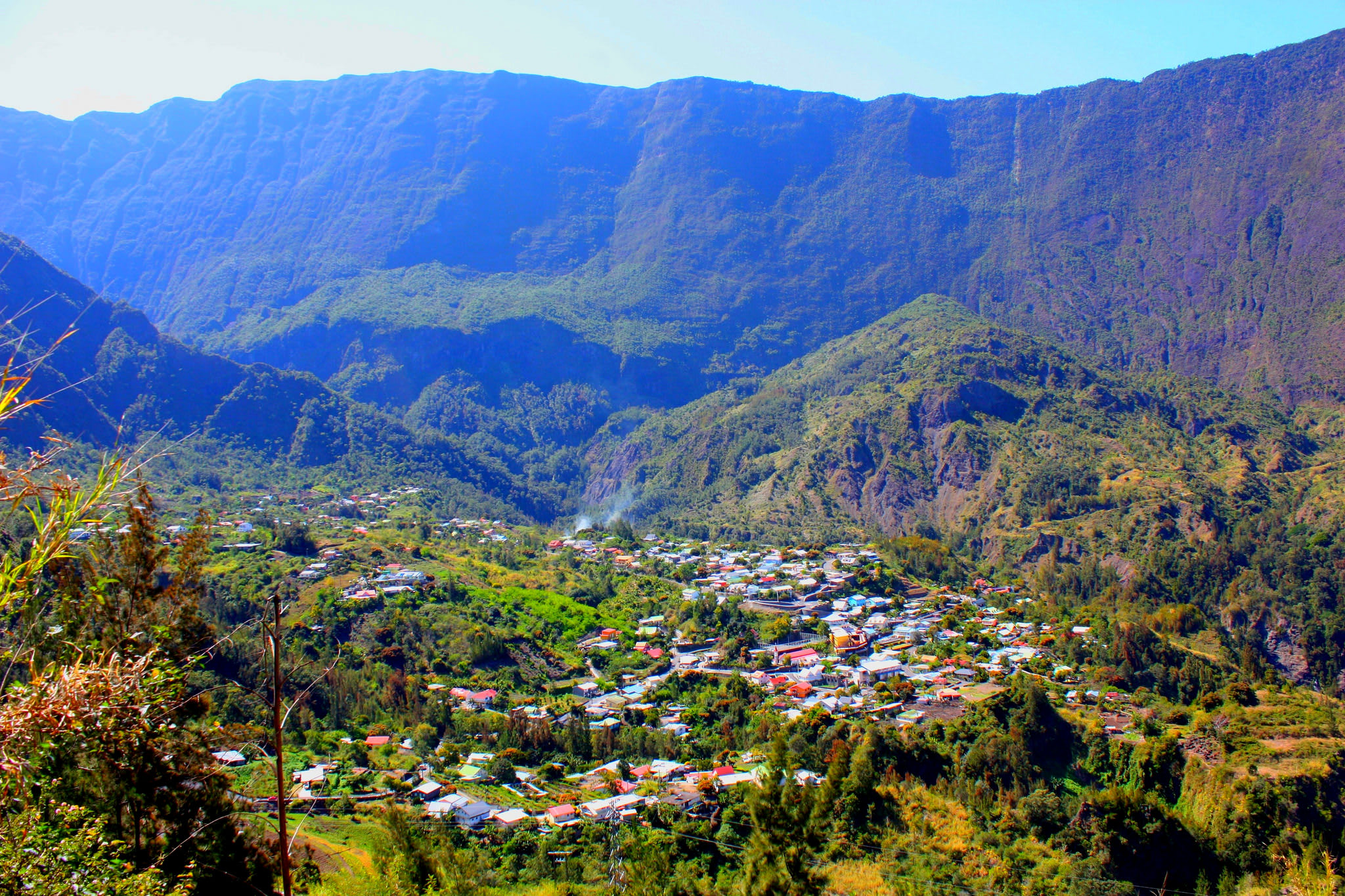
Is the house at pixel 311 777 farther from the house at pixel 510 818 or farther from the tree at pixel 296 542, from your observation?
the tree at pixel 296 542

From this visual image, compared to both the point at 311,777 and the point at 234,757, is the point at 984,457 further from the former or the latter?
→ the point at 234,757

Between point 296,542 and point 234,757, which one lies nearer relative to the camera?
point 234,757

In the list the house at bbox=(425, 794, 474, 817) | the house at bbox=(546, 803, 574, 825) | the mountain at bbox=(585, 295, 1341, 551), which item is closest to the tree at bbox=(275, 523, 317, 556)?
the house at bbox=(425, 794, 474, 817)

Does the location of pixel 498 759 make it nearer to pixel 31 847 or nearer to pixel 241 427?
pixel 31 847

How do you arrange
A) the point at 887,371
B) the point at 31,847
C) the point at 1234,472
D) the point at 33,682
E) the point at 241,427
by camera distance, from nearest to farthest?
the point at 33,682, the point at 31,847, the point at 1234,472, the point at 241,427, the point at 887,371

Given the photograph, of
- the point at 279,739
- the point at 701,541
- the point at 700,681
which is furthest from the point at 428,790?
the point at 701,541

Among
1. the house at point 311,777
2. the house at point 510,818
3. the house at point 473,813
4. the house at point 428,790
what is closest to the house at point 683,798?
the house at point 510,818

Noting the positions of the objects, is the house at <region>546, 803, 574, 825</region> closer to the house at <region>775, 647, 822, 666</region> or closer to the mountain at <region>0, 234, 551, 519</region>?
the house at <region>775, 647, 822, 666</region>

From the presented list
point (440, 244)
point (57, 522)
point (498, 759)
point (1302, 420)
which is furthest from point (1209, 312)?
point (57, 522)
